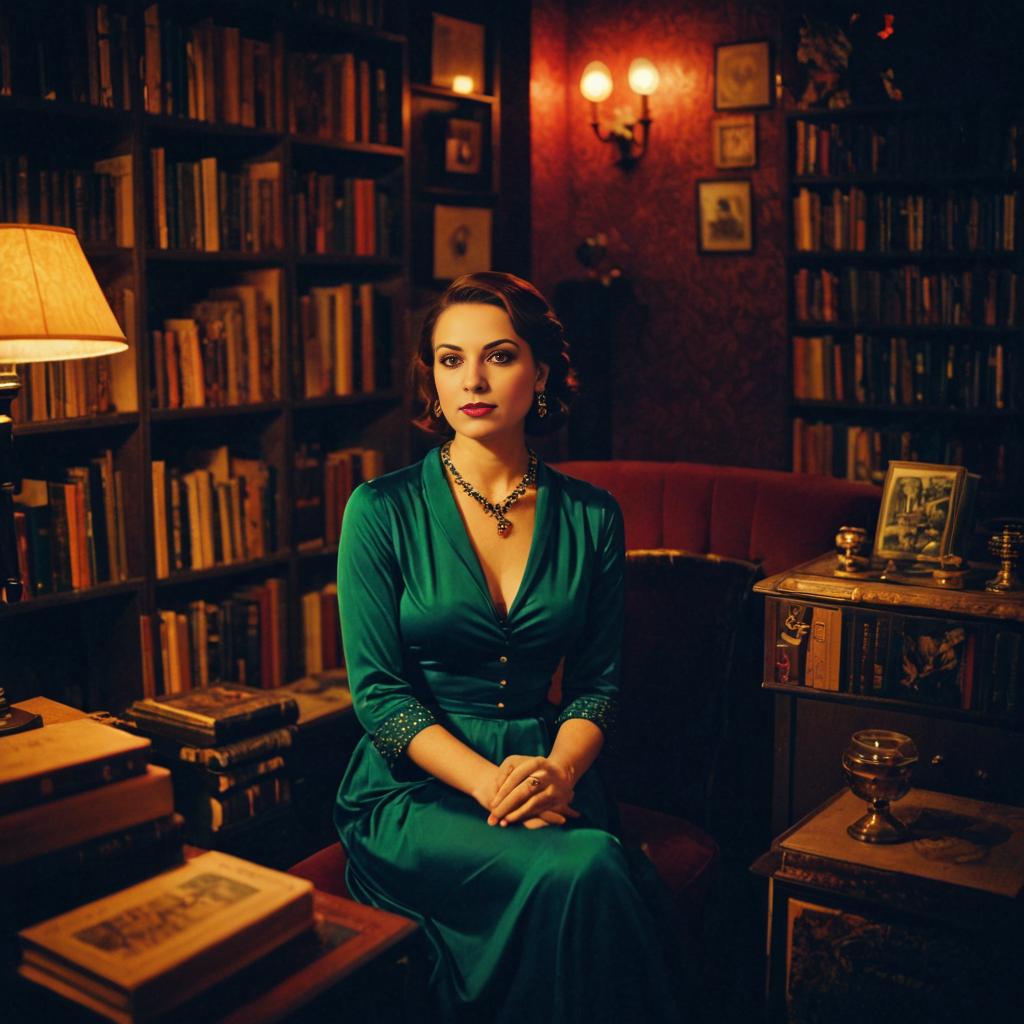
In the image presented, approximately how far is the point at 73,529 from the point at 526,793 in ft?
5.04

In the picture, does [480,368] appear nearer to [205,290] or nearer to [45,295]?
[45,295]

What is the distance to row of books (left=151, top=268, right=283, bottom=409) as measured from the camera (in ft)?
10.0

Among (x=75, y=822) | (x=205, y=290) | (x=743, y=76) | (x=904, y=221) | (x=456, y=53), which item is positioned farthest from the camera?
(x=743, y=76)

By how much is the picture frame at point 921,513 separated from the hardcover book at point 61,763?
4.79 feet

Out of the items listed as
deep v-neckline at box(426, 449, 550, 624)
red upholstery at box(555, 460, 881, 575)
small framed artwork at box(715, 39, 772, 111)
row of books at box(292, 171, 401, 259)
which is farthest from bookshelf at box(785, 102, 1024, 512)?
deep v-neckline at box(426, 449, 550, 624)

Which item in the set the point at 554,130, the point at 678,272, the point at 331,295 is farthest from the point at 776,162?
the point at 331,295

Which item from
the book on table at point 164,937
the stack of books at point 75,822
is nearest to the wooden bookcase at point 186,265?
the stack of books at point 75,822

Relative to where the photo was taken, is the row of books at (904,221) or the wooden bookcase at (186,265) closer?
the wooden bookcase at (186,265)

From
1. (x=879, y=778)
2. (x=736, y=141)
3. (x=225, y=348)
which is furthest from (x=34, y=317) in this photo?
(x=736, y=141)

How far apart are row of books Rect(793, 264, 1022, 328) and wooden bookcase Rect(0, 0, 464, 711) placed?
1931 mm

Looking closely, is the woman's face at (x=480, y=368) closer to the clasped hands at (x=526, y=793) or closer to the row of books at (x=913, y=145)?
the clasped hands at (x=526, y=793)

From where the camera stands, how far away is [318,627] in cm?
355

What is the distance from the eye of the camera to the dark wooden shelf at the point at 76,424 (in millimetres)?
2680

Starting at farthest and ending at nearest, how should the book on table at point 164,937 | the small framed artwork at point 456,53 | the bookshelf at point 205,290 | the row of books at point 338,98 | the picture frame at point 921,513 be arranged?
the small framed artwork at point 456,53
the row of books at point 338,98
the bookshelf at point 205,290
the picture frame at point 921,513
the book on table at point 164,937
